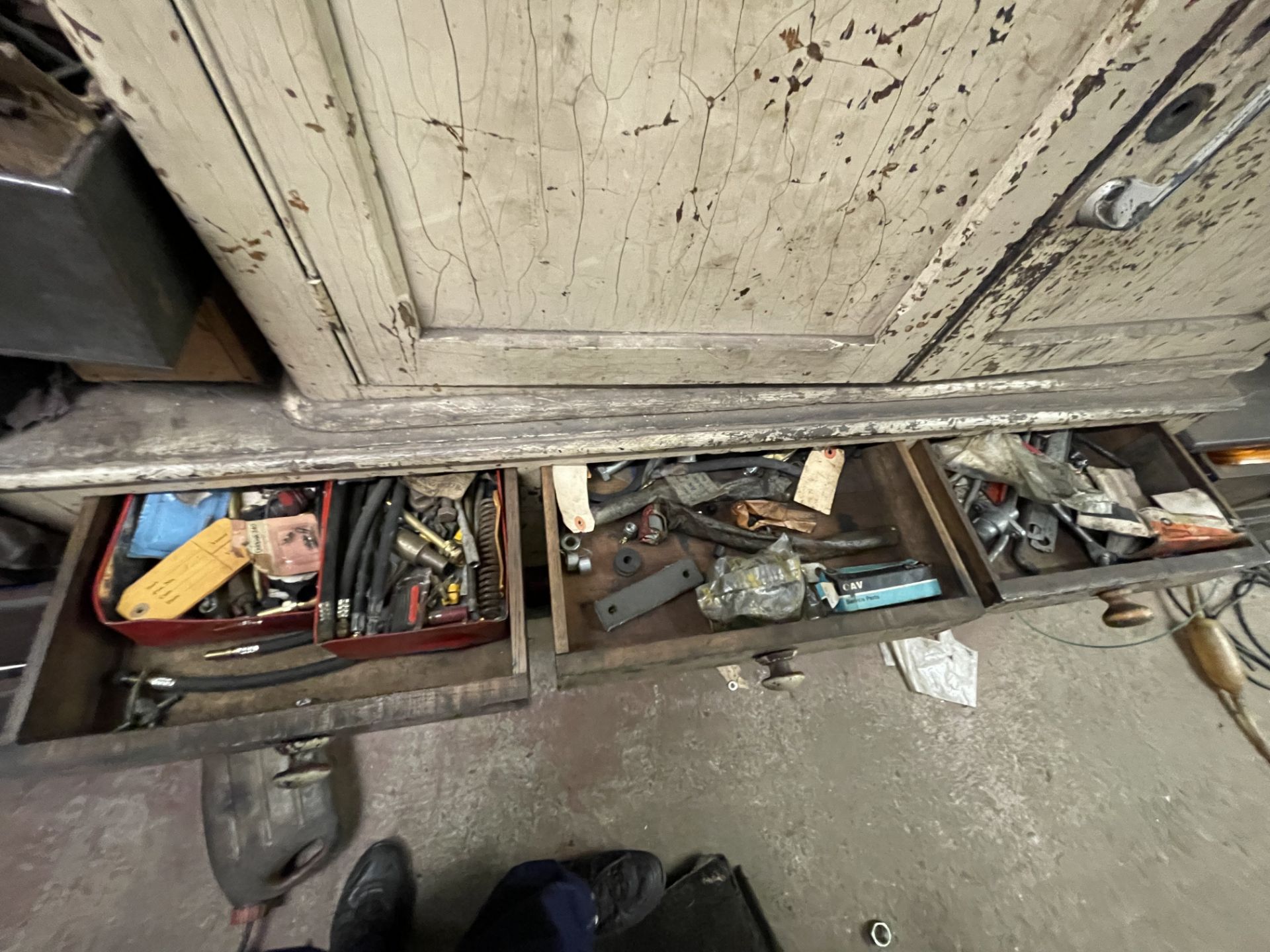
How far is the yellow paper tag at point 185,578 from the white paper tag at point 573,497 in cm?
46

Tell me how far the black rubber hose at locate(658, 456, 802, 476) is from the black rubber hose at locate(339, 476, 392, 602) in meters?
0.46

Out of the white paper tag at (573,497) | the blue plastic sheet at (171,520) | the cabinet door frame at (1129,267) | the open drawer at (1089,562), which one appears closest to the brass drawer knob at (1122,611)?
the open drawer at (1089,562)

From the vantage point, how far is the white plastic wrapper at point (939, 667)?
1.38m

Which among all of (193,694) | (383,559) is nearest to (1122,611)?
(383,559)

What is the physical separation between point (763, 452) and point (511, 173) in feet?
2.26

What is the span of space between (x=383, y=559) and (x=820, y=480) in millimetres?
745

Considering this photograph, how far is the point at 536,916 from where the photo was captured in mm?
955

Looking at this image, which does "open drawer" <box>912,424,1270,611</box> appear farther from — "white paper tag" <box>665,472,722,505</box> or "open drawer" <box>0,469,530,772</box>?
"open drawer" <box>0,469,530,772</box>

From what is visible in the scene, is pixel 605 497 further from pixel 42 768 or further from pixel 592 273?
pixel 42 768

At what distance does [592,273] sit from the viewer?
26.5 inches

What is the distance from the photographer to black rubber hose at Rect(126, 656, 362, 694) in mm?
786

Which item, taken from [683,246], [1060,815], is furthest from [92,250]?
[1060,815]

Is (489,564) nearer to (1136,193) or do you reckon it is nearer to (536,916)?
(536,916)

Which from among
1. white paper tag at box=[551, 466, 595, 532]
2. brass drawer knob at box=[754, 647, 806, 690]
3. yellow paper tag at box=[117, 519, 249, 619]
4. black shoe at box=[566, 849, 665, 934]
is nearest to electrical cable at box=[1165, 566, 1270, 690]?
brass drawer knob at box=[754, 647, 806, 690]
